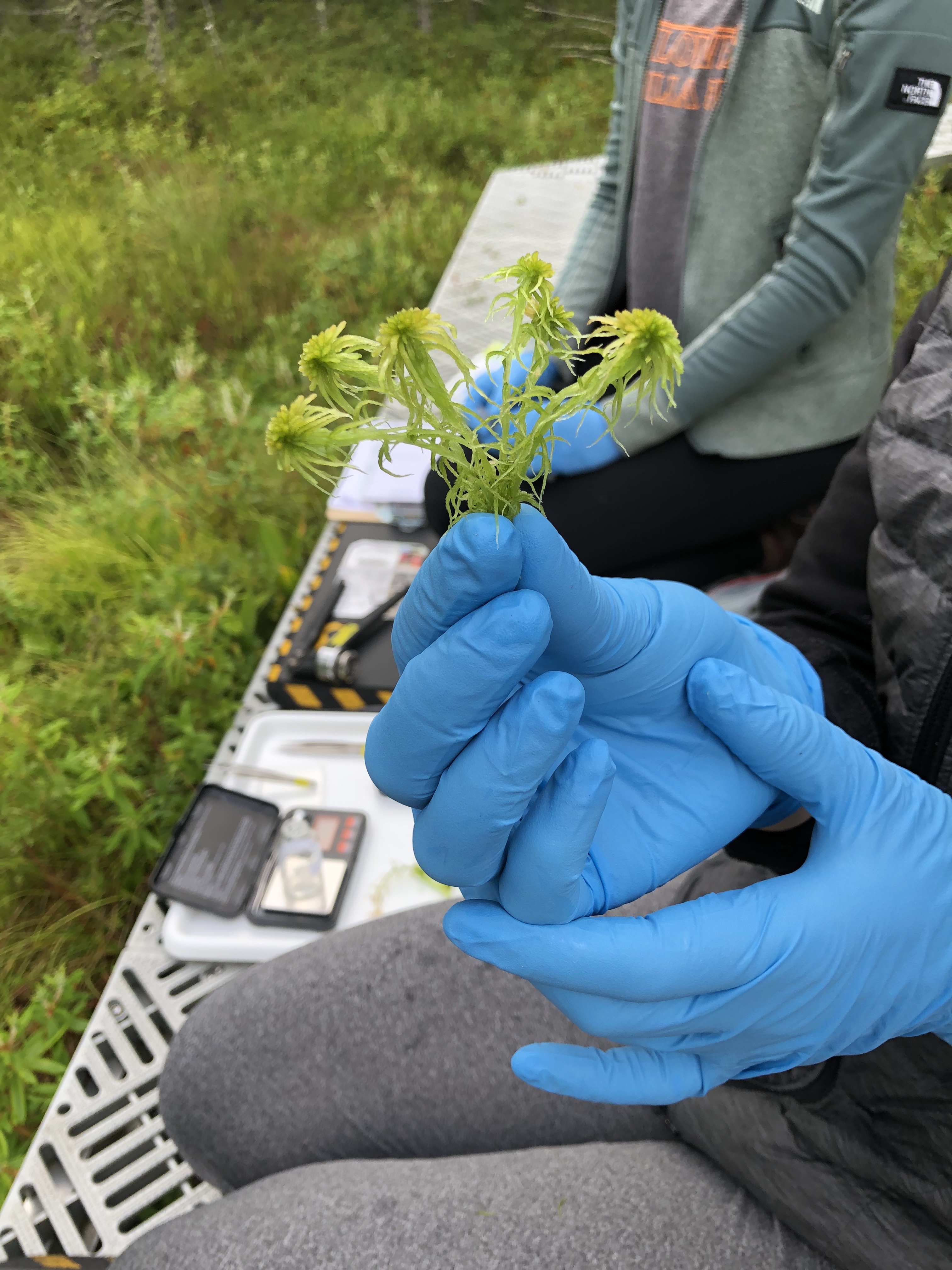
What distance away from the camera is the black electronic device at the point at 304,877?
4.00 feet

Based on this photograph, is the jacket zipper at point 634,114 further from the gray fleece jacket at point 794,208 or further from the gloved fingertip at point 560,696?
the gloved fingertip at point 560,696

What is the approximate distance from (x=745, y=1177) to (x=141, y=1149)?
926 millimetres

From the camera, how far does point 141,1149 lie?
110 cm

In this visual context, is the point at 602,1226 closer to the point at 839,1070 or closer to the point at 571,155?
the point at 839,1070

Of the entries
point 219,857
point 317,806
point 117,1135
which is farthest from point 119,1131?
point 317,806

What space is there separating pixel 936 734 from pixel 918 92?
38.7 inches

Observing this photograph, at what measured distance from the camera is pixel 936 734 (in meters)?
0.75

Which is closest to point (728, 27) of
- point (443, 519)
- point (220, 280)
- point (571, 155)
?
point (443, 519)

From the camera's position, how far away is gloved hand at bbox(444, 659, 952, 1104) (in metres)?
0.62

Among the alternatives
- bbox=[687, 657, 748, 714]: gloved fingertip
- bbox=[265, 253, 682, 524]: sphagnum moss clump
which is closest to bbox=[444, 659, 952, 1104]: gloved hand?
bbox=[687, 657, 748, 714]: gloved fingertip

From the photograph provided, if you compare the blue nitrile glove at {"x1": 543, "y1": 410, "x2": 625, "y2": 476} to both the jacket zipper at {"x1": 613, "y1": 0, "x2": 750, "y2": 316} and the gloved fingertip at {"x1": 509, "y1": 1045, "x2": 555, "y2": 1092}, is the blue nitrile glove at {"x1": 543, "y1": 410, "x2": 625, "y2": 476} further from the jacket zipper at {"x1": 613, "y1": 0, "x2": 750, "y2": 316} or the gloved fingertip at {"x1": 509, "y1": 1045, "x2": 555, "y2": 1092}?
the gloved fingertip at {"x1": 509, "y1": 1045, "x2": 555, "y2": 1092}

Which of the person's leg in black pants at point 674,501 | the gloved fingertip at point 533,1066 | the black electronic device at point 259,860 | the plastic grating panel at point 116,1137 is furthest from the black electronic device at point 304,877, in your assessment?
the person's leg in black pants at point 674,501

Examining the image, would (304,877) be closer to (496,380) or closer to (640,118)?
(496,380)

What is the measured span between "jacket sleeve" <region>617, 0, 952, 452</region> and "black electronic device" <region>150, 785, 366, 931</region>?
38.2 inches
